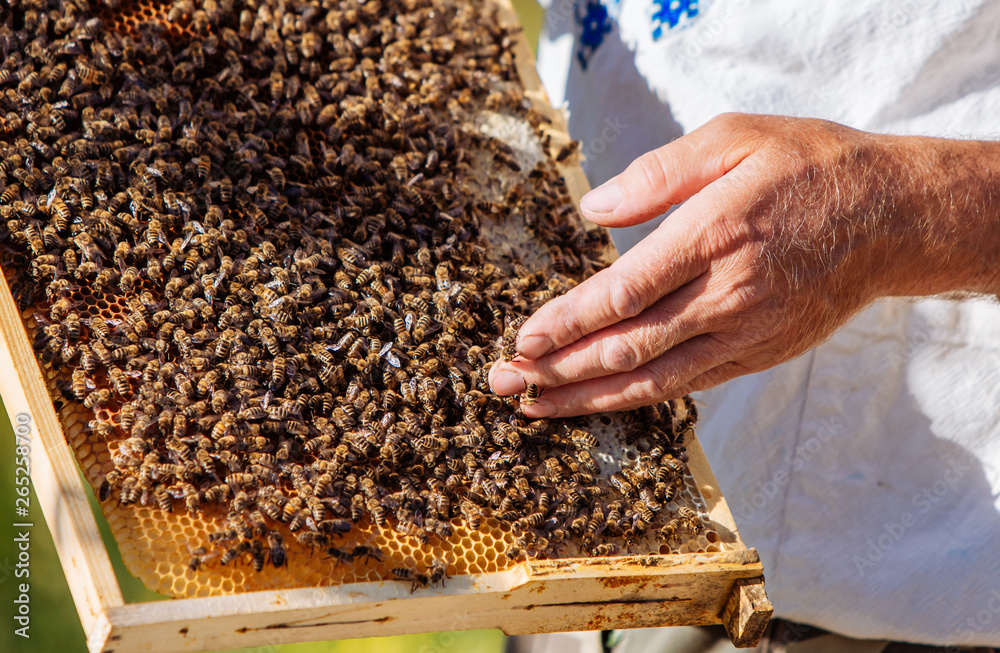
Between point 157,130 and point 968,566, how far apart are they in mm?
4971

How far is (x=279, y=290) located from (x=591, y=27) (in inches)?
137

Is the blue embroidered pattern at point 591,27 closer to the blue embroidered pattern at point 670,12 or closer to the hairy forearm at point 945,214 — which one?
the blue embroidered pattern at point 670,12

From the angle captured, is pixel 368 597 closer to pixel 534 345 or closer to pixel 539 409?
pixel 539 409

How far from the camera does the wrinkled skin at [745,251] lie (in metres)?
2.82

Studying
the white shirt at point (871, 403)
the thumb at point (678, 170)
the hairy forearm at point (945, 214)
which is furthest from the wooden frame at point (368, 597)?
the hairy forearm at point (945, 214)

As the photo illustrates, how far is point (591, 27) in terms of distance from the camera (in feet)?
16.8

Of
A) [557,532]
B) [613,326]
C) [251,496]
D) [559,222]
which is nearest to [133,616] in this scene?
[251,496]

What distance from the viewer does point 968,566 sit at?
12.0ft

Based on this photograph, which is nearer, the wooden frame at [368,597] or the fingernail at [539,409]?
the wooden frame at [368,597]

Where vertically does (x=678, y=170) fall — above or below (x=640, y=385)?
above

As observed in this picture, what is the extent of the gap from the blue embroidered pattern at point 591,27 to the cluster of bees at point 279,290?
1.84m

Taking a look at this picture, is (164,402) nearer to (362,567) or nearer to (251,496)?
(251,496)

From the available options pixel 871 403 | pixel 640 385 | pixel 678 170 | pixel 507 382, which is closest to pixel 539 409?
pixel 507 382

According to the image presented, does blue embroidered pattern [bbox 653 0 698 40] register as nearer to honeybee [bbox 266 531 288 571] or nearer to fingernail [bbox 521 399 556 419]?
fingernail [bbox 521 399 556 419]
